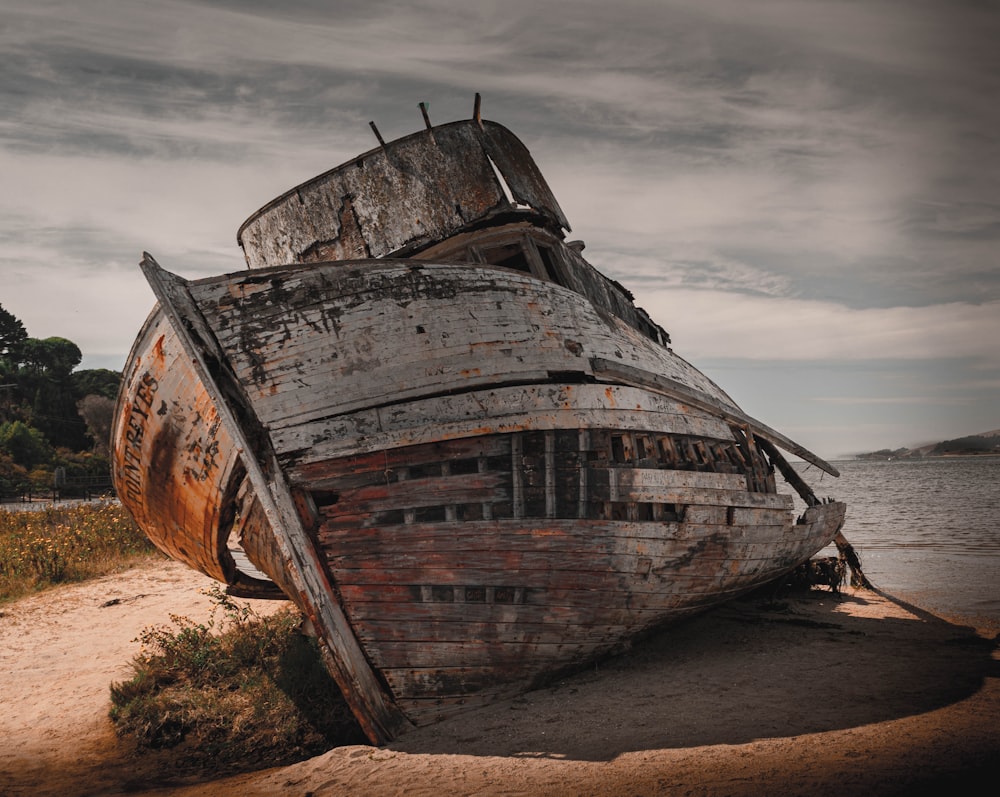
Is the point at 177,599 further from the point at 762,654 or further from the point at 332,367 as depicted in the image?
the point at 762,654

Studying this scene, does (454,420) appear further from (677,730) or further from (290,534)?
(677,730)

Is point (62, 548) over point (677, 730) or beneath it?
over

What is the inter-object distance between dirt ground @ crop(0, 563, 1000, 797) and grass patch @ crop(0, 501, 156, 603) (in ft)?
12.1

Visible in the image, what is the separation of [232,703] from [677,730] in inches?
139

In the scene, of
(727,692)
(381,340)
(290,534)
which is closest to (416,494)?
(290,534)

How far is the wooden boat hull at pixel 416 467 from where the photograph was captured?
14.1 feet

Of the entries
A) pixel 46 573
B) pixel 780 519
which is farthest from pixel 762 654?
pixel 46 573

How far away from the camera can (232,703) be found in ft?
18.0

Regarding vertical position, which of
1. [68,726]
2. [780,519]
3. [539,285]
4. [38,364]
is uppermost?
[38,364]

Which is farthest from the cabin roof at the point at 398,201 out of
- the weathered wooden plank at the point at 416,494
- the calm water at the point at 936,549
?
the calm water at the point at 936,549

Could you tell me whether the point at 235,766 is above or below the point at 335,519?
below

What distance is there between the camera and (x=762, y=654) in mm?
5832

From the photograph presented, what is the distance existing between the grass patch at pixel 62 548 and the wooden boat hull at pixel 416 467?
6987mm

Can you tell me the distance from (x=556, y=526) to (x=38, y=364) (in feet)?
171
